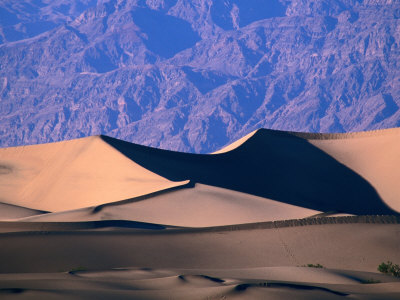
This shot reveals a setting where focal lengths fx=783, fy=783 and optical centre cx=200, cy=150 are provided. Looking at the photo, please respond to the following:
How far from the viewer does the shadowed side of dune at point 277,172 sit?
4531 centimetres

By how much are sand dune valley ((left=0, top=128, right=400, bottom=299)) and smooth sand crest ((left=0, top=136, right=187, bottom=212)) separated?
4.8 inches

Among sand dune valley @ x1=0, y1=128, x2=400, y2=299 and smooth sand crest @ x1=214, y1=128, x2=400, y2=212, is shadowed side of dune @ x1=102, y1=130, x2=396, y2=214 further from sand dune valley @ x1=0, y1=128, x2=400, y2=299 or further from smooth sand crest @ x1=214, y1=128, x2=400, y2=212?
smooth sand crest @ x1=214, y1=128, x2=400, y2=212

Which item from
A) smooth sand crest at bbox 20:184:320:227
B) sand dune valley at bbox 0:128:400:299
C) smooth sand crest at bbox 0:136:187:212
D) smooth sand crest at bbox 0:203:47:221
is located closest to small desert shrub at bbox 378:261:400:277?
sand dune valley at bbox 0:128:400:299

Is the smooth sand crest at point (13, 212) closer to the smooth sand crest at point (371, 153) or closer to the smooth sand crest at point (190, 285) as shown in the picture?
the smooth sand crest at point (371, 153)

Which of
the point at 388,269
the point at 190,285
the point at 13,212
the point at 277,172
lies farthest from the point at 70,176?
the point at 190,285

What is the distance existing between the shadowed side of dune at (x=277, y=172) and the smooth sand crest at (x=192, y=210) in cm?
556

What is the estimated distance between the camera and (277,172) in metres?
49.4

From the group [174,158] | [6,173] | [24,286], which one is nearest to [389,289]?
[24,286]

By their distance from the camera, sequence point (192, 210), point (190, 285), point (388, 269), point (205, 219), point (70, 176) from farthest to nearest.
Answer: point (70, 176)
point (192, 210)
point (205, 219)
point (388, 269)
point (190, 285)

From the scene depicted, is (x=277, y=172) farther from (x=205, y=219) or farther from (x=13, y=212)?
(x=13, y=212)

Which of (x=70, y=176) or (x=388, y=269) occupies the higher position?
(x=70, y=176)

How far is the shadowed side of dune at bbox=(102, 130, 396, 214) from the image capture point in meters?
45.3

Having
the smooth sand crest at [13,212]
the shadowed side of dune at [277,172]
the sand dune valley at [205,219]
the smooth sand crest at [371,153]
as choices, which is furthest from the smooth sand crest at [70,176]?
the smooth sand crest at [371,153]

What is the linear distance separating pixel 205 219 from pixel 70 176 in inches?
745
